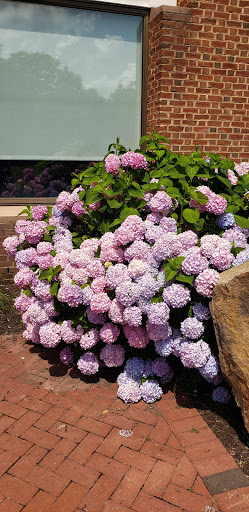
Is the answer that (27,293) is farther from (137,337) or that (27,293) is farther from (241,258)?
(241,258)

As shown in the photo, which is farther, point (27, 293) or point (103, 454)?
point (27, 293)

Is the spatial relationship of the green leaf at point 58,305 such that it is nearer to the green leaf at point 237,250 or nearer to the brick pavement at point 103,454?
the brick pavement at point 103,454

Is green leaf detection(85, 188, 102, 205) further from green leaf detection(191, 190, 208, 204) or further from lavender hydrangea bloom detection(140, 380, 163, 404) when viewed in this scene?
lavender hydrangea bloom detection(140, 380, 163, 404)

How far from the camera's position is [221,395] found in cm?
308

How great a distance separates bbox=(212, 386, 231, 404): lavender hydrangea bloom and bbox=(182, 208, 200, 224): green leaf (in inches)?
50.6

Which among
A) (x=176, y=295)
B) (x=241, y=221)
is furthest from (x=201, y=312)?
(x=241, y=221)

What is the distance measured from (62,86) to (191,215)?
12.1 ft

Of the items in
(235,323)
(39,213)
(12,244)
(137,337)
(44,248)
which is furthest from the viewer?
(39,213)

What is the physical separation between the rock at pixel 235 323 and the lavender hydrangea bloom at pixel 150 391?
0.65 metres

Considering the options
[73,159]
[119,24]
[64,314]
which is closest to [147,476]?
[64,314]

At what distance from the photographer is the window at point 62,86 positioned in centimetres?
549

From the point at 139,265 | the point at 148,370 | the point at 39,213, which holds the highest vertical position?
the point at 39,213

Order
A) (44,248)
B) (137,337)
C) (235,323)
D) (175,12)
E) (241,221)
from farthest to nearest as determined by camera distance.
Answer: (175,12), (44,248), (241,221), (137,337), (235,323)

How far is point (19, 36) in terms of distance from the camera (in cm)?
545
